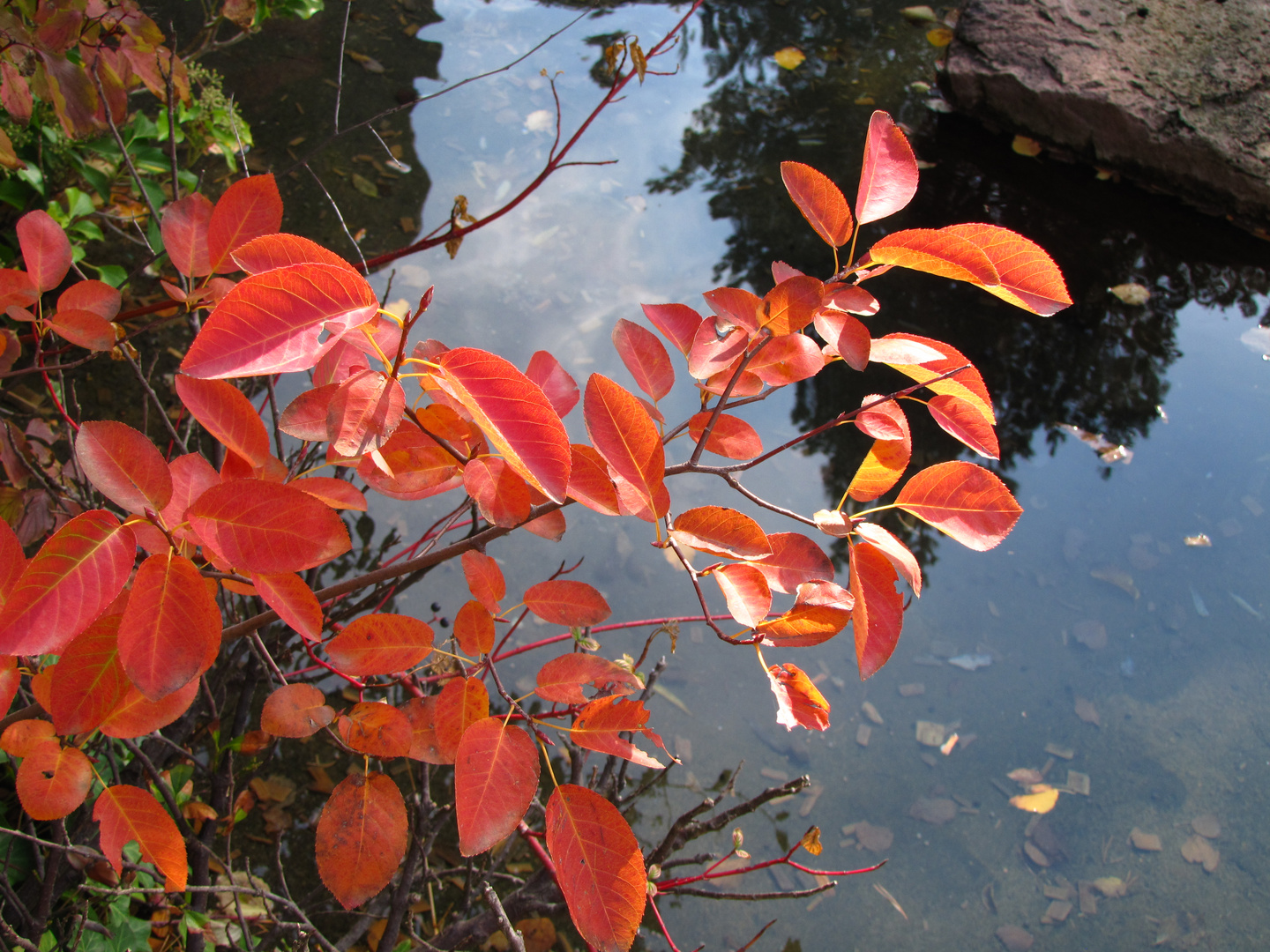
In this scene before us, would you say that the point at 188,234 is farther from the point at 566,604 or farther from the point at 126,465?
the point at 566,604

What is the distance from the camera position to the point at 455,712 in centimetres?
81

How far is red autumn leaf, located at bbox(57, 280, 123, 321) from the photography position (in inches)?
40.6

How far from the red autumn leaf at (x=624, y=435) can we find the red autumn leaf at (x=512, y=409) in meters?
0.12

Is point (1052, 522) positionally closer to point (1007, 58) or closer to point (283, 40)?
point (1007, 58)

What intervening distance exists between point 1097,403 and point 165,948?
2817 millimetres

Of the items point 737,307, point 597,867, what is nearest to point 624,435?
point 737,307

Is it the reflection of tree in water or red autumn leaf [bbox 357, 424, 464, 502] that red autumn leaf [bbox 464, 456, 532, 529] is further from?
the reflection of tree in water

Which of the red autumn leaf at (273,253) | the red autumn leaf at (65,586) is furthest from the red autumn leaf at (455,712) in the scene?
the red autumn leaf at (273,253)

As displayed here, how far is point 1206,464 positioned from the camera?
2469 millimetres

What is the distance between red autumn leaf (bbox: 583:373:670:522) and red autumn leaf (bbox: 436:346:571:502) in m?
0.12

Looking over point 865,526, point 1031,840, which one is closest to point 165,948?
point 865,526

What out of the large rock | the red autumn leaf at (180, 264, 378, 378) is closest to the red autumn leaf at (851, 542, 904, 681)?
the red autumn leaf at (180, 264, 378, 378)

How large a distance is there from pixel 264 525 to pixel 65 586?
5.3 inches

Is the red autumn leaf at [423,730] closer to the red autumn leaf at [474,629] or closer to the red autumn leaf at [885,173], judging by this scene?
the red autumn leaf at [474,629]
